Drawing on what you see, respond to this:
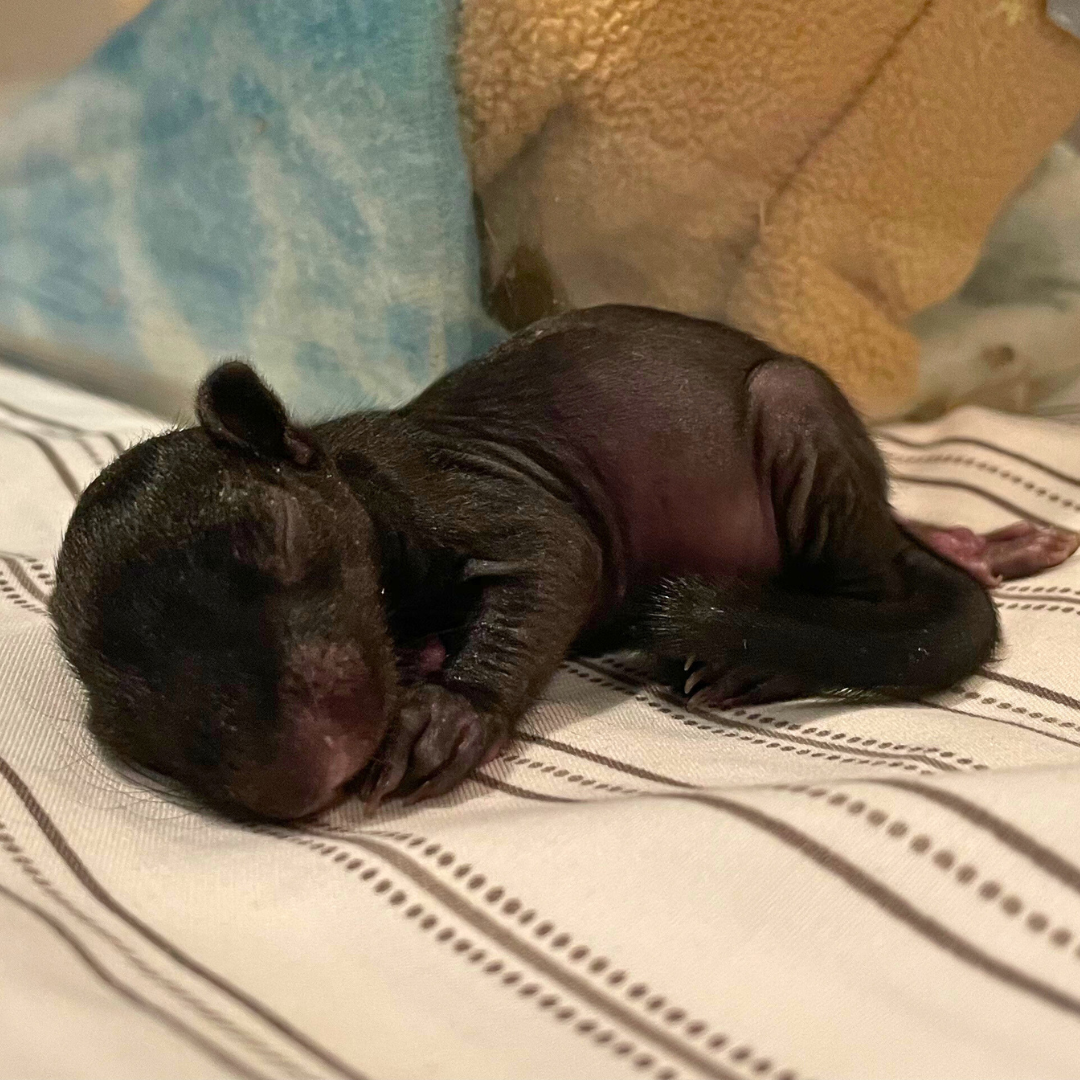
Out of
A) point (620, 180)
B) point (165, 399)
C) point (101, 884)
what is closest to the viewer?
point (101, 884)

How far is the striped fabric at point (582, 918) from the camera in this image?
82 centimetres

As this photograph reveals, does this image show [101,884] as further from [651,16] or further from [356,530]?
[651,16]

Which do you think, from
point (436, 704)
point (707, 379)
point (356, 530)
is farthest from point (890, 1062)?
point (707, 379)

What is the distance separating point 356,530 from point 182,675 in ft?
1.00

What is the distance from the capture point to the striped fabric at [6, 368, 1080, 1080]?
2.69ft

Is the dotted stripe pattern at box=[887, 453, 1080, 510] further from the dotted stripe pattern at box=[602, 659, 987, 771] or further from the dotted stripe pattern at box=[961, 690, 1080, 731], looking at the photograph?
the dotted stripe pattern at box=[602, 659, 987, 771]

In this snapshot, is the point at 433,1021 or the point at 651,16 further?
the point at 651,16

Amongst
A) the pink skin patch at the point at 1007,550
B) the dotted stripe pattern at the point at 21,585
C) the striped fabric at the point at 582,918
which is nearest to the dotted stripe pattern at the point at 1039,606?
the pink skin patch at the point at 1007,550

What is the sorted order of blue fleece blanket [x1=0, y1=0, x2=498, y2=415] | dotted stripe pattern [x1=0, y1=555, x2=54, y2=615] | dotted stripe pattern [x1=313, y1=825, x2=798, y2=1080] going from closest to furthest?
dotted stripe pattern [x1=313, y1=825, x2=798, y2=1080]
dotted stripe pattern [x1=0, y1=555, x2=54, y2=615]
blue fleece blanket [x1=0, y1=0, x2=498, y2=415]

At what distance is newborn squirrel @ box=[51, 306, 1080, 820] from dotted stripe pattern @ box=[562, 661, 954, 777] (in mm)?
46

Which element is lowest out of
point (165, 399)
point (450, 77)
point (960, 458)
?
point (960, 458)

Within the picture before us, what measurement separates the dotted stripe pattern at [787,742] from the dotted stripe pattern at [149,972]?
0.64m

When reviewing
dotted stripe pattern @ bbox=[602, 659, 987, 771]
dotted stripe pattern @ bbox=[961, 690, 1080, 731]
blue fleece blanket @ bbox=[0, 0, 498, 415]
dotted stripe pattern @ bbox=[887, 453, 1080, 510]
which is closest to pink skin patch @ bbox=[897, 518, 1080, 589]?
dotted stripe pattern @ bbox=[887, 453, 1080, 510]

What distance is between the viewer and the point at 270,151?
231cm
